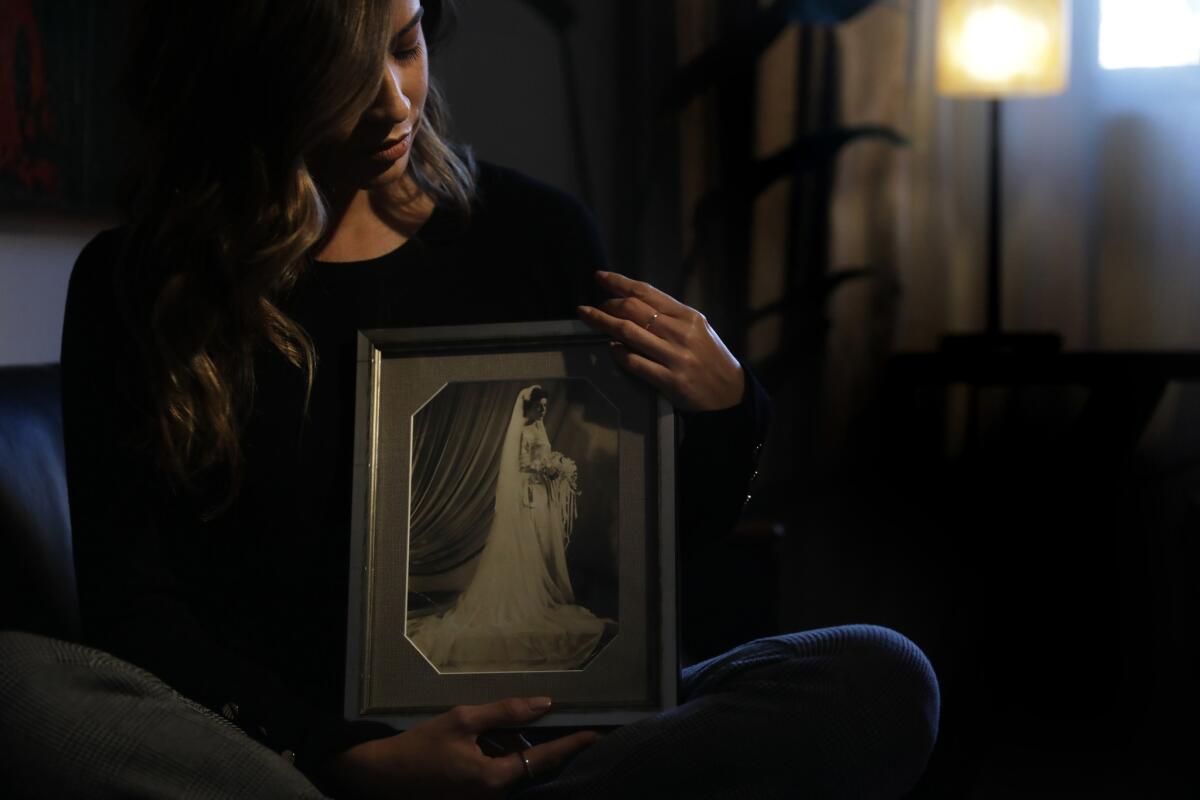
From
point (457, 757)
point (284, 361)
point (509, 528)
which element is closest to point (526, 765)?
point (457, 757)

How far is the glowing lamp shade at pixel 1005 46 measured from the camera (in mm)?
2682

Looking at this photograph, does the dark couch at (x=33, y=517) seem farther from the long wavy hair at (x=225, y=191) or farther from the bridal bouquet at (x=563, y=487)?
the bridal bouquet at (x=563, y=487)

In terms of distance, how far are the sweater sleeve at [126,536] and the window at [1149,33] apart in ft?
7.95

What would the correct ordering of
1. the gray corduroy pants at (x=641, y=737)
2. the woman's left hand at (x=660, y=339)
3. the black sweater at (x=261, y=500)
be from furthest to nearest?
the black sweater at (x=261, y=500) → the woman's left hand at (x=660, y=339) → the gray corduroy pants at (x=641, y=737)

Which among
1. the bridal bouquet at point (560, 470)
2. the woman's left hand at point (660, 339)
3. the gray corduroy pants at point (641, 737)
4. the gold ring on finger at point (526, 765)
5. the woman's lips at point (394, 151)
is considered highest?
the woman's lips at point (394, 151)

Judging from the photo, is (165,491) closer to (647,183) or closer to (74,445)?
(74,445)

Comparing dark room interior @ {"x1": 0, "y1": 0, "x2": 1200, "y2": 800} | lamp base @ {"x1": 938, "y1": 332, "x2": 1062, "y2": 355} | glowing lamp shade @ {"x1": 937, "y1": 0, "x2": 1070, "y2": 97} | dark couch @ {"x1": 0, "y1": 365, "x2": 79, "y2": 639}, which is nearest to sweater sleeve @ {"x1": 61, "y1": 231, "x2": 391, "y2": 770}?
dark couch @ {"x1": 0, "y1": 365, "x2": 79, "y2": 639}

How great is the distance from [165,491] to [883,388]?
2255 millimetres

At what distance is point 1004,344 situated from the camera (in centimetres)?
266

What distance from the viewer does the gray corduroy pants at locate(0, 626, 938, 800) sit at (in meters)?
0.90

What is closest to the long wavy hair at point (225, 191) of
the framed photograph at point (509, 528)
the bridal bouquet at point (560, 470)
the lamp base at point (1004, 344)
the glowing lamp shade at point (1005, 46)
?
the framed photograph at point (509, 528)

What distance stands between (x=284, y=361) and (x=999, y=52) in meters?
1.98

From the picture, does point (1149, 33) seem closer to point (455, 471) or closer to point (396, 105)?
point (396, 105)

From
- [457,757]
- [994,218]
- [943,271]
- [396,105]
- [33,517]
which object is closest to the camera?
[457,757]
